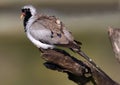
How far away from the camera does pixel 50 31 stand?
5160mm

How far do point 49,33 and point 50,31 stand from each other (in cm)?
3

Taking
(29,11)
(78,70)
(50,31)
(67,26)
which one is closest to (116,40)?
(78,70)

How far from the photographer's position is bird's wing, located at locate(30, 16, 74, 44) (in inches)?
198

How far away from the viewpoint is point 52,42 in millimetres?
5121

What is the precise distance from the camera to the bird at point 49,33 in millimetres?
4988

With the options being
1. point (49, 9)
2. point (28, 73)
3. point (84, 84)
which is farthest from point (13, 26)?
point (84, 84)

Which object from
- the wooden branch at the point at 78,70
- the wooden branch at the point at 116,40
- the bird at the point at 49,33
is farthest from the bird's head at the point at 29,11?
the wooden branch at the point at 116,40

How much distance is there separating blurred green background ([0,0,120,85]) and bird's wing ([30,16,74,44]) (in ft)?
6.57

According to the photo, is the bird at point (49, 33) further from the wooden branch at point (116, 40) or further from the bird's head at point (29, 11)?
the wooden branch at point (116, 40)

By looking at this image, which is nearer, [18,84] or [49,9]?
[18,84]

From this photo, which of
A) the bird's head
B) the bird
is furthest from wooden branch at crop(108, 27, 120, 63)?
the bird's head

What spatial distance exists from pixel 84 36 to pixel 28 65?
27.0 inches

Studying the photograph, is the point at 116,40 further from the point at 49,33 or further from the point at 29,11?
the point at 29,11

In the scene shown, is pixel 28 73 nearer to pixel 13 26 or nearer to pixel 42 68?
pixel 42 68
